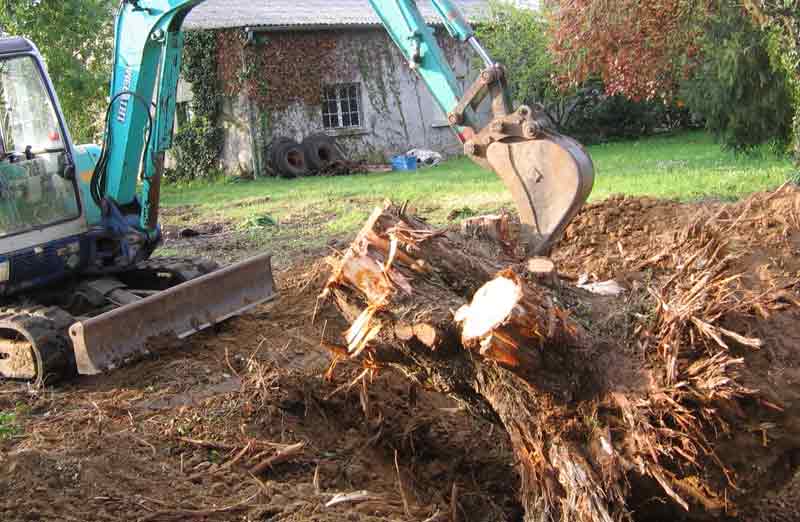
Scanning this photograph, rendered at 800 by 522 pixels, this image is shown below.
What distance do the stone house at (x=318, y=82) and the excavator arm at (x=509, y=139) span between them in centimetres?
1471

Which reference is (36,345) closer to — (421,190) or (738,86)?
(421,190)

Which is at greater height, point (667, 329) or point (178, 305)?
point (667, 329)

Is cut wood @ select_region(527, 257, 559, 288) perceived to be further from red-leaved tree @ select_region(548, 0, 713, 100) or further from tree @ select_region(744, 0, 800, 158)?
red-leaved tree @ select_region(548, 0, 713, 100)

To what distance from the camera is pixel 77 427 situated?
5.00 metres

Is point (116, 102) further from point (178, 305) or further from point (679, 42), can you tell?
point (679, 42)

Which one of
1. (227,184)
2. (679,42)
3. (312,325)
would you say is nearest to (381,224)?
(312,325)

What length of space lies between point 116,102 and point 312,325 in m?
2.41

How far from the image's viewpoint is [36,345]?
5.82m

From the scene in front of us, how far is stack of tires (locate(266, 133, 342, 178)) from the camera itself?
19642mm

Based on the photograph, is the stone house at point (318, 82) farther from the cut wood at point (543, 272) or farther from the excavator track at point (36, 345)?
the cut wood at point (543, 272)

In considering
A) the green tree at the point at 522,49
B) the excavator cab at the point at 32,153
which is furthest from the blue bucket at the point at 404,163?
the excavator cab at the point at 32,153

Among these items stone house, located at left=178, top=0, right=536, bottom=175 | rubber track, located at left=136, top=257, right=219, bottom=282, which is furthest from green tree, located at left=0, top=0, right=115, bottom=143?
rubber track, located at left=136, top=257, right=219, bottom=282

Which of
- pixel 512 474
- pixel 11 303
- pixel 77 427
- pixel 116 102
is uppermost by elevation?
pixel 116 102

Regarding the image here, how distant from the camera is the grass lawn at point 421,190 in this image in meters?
11.3
